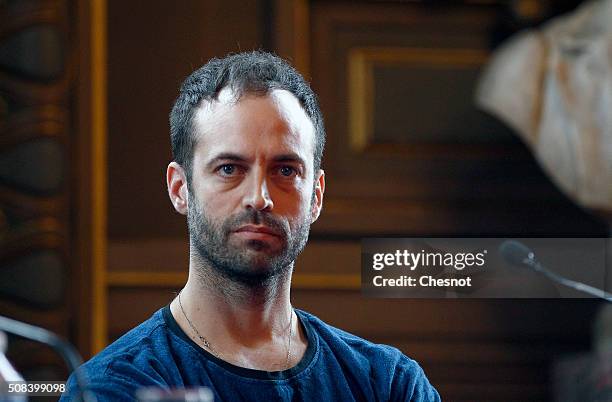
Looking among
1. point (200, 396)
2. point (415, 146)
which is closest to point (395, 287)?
point (415, 146)

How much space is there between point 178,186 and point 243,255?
13 centimetres

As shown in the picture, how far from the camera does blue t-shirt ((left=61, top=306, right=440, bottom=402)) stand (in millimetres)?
1216

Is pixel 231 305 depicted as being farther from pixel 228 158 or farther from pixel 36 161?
pixel 36 161

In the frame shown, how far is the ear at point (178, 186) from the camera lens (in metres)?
1.33

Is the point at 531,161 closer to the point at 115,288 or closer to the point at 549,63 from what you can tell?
the point at 549,63

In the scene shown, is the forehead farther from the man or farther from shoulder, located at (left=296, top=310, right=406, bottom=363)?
shoulder, located at (left=296, top=310, right=406, bottom=363)

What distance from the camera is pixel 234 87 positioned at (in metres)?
1.29

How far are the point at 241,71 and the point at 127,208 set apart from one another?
1.11 meters

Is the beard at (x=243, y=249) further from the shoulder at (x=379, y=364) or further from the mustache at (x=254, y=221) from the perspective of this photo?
the shoulder at (x=379, y=364)

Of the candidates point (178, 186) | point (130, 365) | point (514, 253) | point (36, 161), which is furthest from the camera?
point (36, 161)

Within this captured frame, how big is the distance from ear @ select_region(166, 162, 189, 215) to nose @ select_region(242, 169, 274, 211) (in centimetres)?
11

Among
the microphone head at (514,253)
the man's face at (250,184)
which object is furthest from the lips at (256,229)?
the microphone head at (514,253)

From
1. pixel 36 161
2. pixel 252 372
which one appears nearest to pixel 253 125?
pixel 252 372

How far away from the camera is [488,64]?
242 cm
